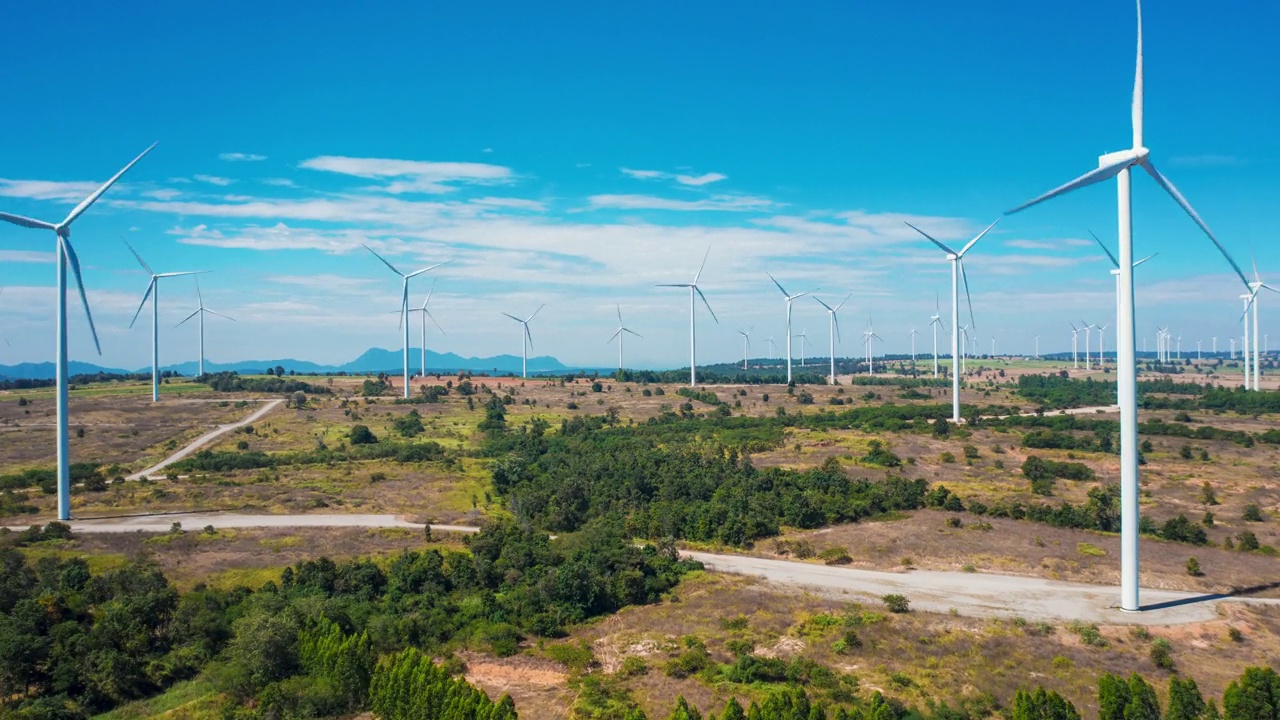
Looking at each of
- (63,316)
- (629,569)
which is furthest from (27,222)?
(629,569)

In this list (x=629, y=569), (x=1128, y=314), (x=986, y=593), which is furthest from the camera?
(x=629, y=569)

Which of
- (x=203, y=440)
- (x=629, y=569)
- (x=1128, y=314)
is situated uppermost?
(x=1128, y=314)

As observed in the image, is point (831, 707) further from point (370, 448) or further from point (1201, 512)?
point (370, 448)

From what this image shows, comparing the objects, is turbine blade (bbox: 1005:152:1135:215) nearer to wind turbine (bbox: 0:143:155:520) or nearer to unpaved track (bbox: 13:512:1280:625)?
unpaved track (bbox: 13:512:1280:625)

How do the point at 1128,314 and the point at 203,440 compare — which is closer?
the point at 1128,314

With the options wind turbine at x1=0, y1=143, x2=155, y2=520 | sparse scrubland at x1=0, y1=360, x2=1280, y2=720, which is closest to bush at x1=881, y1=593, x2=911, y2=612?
sparse scrubland at x1=0, y1=360, x2=1280, y2=720

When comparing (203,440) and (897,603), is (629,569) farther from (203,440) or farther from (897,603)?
(203,440)

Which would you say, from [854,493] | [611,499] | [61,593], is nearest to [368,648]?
[61,593]
